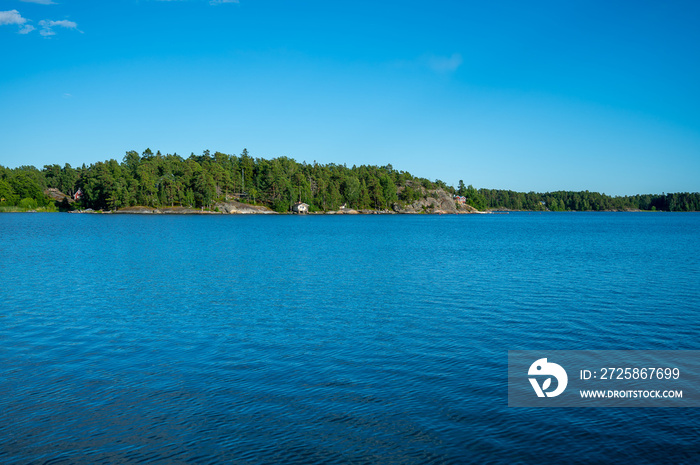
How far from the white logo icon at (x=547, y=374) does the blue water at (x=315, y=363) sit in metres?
1.16

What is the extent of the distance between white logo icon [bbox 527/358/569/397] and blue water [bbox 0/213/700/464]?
45.5 inches

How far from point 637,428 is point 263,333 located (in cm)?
1477

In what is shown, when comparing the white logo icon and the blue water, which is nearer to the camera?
the blue water

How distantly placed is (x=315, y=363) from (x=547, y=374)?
329 inches

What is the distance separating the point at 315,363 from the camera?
17469 millimetres

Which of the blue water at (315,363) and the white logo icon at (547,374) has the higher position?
the blue water at (315,363)

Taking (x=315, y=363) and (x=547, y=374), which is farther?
(x=315, y=363)

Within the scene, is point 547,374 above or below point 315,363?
below

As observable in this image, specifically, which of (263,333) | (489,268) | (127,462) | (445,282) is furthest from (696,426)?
(489,268)

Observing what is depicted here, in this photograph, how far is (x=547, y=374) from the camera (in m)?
16.7

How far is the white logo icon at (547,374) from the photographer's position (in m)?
15.4

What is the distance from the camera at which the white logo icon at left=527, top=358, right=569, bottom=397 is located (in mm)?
15383

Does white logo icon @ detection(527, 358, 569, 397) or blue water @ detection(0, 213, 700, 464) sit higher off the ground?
blue water @ detection(0, 213, 700, 464)

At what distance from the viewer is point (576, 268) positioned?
147 feet
